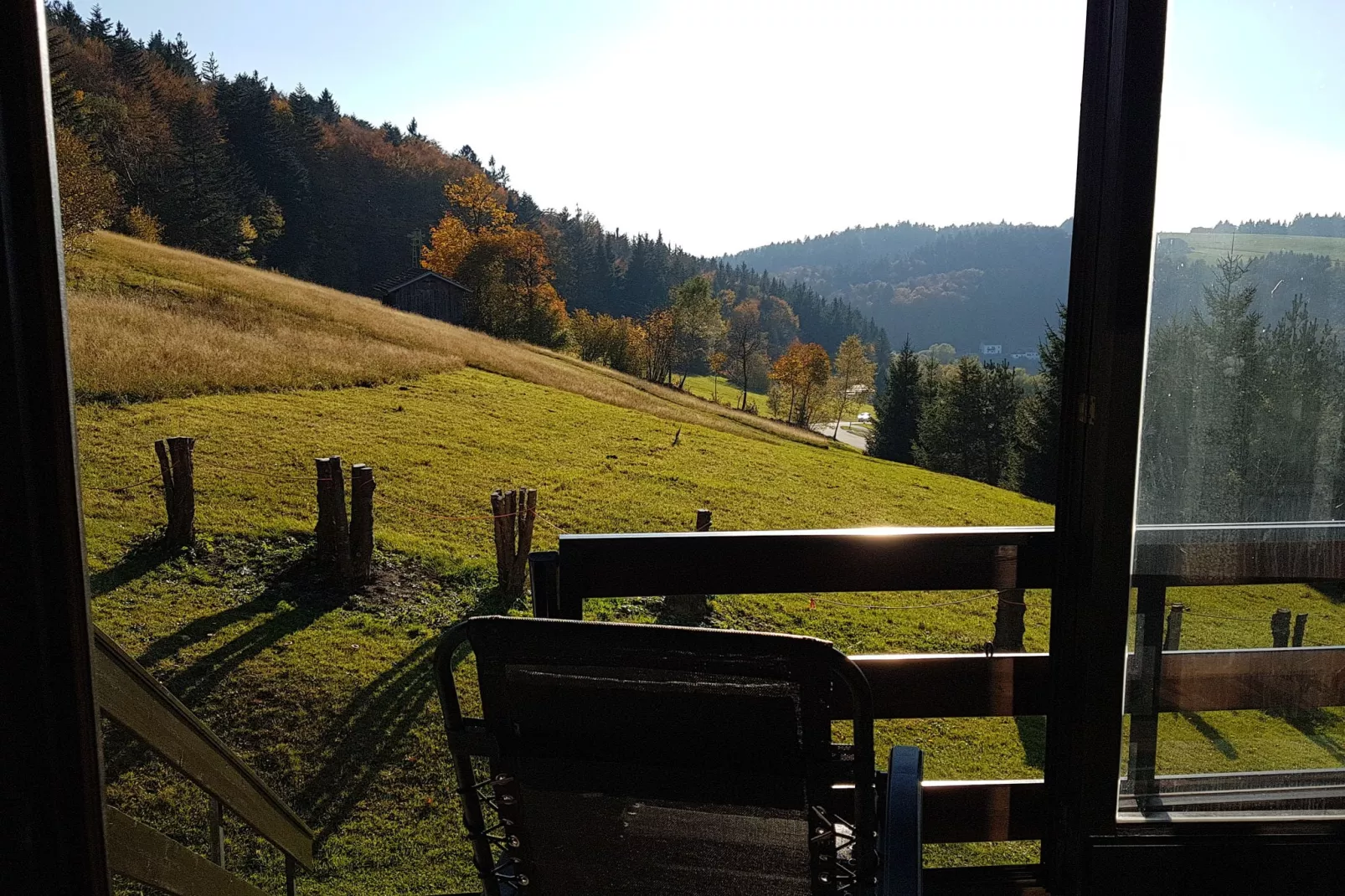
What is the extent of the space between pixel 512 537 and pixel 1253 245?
6.66 meters

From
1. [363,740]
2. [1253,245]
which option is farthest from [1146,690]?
[363,740]

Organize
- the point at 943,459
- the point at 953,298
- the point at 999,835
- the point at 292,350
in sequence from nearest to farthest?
the point at 999,835 → the point at 292,350 → the point at 943,459 → the point at 953,298

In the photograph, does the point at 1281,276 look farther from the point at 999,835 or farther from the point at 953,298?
the point at 953,298

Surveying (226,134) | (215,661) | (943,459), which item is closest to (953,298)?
(943,459)

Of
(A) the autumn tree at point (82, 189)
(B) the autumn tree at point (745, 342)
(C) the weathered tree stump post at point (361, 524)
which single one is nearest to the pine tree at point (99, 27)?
(A) the autumn tree at point (82, 189)

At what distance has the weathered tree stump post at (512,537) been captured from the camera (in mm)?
7375

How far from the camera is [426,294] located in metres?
14.6

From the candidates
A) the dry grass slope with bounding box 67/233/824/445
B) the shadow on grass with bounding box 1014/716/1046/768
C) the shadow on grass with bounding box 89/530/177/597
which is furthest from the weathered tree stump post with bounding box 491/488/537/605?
the dry grass slope with bounding box 67/233/824/445

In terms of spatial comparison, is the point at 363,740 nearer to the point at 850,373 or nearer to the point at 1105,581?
the point at 1105,581

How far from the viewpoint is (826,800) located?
0.80 metres

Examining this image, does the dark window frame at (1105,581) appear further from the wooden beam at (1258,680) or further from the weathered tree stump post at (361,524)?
the weathered tree stump post at (361,524)

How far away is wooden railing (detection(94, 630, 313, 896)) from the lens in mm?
1046

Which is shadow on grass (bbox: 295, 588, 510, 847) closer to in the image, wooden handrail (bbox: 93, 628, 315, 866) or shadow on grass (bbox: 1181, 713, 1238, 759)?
wooden handrail (bbox: 93, 628, 315, 866)

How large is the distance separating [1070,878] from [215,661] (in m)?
5.62
